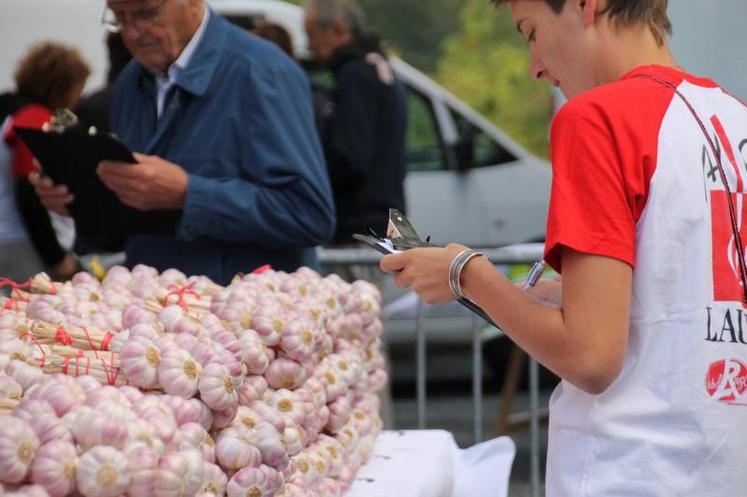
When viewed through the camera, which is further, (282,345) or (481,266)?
(282,345)

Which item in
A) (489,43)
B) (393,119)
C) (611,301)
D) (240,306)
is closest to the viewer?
(611,301)

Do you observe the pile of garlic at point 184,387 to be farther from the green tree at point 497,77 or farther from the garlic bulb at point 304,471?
the green tree at point 497,77

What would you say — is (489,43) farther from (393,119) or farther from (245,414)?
(245,414)

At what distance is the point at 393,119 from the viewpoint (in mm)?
5602

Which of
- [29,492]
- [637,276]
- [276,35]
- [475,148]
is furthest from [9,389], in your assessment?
[475,148]

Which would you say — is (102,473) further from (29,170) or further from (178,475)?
(29,170)

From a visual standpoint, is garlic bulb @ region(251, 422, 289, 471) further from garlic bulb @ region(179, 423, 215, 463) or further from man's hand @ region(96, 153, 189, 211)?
man's hand @ region(96, 153, 189, 211)

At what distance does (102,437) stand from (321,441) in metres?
0.78

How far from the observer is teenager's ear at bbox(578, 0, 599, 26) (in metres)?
1.77

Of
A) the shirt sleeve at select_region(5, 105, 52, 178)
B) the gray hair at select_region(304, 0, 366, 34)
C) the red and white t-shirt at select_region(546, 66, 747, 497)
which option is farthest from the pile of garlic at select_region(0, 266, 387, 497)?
the gray hair at select_region(304, 0, 366, 34)

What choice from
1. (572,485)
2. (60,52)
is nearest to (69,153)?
(572,485)

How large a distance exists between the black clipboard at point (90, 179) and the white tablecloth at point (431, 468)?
84 cm

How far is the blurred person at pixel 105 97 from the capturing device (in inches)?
203

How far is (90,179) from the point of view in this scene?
10.4ft
